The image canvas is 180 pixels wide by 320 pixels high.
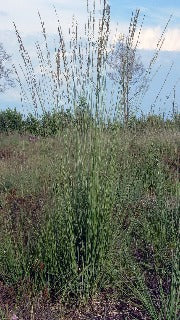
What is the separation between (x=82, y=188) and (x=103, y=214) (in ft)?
0.93

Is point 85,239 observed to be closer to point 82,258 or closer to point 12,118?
point 82,258

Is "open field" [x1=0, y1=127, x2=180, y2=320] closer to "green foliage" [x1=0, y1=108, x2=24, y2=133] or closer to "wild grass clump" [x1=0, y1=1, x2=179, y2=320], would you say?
"wild grass clump" [x1=0, y1=1, x2=179, y2=320]

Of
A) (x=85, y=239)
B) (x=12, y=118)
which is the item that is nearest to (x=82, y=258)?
(x=85, y=239)

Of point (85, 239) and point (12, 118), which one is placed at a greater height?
point (12, 118)

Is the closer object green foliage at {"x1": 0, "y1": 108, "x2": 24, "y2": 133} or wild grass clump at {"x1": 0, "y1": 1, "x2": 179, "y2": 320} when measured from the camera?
wild grass clump at {"x1": 0, "y1": 1, "x2": 179, "y2": 320}

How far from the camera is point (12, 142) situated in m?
13.2

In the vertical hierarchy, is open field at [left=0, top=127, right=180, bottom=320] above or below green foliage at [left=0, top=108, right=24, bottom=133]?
below

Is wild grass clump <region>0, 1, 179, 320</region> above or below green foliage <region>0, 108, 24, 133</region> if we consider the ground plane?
below

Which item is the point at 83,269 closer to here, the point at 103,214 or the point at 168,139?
the point at 103,214

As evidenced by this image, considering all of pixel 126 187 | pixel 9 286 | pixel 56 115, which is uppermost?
pixel 56 115

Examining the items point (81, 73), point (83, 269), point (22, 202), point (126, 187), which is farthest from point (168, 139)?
point (83, 269)

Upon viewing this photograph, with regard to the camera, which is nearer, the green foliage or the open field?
the open field

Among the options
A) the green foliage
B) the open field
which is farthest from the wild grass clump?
the green foliage

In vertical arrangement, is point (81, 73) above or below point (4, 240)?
above
